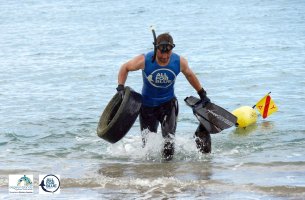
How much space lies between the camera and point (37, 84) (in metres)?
22.0

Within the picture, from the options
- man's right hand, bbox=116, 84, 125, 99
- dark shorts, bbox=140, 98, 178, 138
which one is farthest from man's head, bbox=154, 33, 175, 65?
dark shorts, bbox=140, 98, 178, 138

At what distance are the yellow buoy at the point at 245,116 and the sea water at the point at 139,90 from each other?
0.15m

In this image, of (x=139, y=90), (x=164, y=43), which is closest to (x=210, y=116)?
(x=164, y=43)

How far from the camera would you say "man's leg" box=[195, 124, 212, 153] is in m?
11.3

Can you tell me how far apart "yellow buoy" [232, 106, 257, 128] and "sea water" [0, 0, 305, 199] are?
0.51 ft

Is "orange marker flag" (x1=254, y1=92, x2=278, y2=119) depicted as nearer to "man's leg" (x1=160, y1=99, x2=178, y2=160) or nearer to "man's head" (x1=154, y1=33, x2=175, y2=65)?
"man's leg" (x1=160, y1=99, x2=178, y2=160)

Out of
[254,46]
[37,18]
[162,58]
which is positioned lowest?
[162,58]

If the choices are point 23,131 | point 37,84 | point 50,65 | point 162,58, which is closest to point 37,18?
point 50,65

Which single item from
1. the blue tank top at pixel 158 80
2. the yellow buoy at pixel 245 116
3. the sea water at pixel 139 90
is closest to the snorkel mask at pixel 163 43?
the blue tank top at pixel 158 80

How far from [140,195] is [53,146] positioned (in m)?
4.42

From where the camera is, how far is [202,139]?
1147 cm

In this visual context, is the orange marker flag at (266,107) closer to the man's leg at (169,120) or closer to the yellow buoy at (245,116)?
the yellow buoy at (245,116)

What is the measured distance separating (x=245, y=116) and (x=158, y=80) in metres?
4.19

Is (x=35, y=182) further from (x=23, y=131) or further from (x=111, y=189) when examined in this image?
(x=23, y=131)
